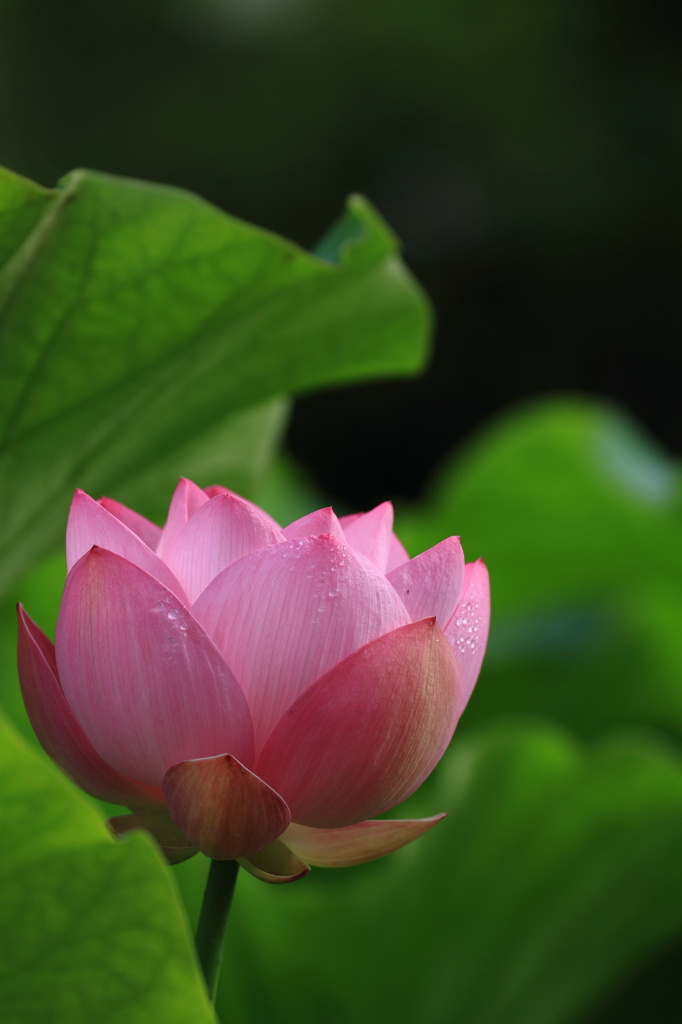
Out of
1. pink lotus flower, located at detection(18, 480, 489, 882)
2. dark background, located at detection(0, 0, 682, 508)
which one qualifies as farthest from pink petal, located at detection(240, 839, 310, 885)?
dark background, located at detection(0, 0, 682, 508)

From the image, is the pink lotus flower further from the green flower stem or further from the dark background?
the dark background

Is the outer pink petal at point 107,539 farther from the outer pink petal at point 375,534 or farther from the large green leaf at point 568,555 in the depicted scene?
the large green leaf at point 568,555

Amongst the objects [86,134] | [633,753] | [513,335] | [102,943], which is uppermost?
[102,943]

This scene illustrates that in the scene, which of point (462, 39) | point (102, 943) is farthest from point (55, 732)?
point (462, 39)

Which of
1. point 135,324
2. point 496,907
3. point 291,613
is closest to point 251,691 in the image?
point 291,613

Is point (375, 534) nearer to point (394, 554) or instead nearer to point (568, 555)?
point (394, 554)

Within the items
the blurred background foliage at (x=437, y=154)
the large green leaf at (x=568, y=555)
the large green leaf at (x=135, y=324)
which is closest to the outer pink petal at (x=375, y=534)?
the large green leaf at (x=135, y=324)

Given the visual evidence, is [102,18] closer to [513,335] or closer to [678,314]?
[513,335]
